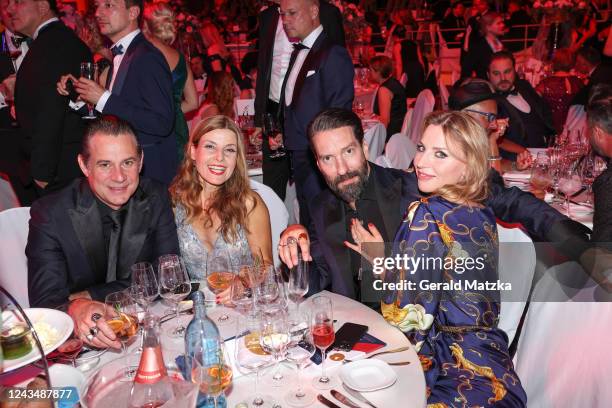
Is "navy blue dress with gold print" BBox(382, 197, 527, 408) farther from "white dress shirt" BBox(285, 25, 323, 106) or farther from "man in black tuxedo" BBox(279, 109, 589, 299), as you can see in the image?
Answer: "white dress shirt" BBox(285, 25, 323, 106)

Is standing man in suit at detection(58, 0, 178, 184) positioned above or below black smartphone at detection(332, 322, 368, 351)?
above

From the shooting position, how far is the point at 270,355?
1.66 m

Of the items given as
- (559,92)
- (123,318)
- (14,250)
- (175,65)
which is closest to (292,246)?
(123,318)

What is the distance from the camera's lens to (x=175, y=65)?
4.27 metres

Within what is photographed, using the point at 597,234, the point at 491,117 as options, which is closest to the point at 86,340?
the point at 597,234

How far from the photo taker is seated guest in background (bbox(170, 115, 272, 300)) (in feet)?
8.96

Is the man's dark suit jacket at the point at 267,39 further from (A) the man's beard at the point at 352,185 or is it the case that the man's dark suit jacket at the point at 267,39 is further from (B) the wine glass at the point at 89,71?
(A) the man's beard at the point at 352,185

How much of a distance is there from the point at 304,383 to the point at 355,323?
387 mm

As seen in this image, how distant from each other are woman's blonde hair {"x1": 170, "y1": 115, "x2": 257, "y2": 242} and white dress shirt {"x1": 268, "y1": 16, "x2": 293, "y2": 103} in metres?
1.86

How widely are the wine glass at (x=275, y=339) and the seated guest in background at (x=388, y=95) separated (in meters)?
5.42

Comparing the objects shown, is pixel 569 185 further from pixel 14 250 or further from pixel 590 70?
pixel 590 70

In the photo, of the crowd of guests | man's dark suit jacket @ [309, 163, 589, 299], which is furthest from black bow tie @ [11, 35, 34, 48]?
man's dark suit jacket @ [309, 163, 589, 299]

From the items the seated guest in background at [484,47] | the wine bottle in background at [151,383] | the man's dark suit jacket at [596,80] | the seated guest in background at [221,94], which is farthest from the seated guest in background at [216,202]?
the seated guest in background at [484,47]

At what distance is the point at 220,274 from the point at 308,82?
7.17 feet
